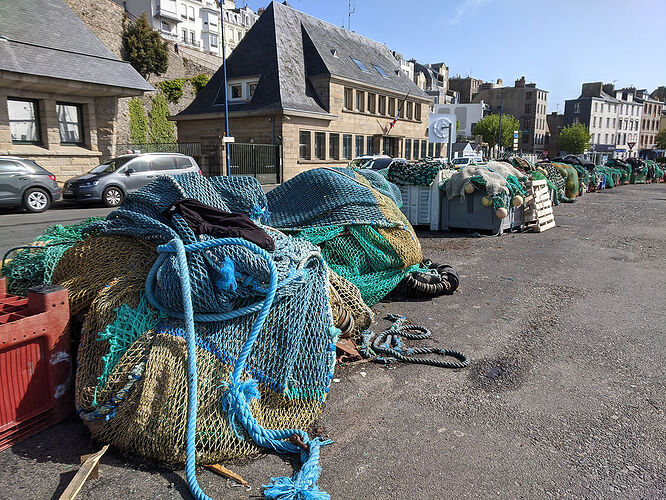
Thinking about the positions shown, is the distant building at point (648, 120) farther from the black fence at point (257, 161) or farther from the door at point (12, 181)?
the door at point (12, 181)

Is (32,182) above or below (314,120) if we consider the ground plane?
below

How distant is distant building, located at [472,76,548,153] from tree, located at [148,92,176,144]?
229 feet

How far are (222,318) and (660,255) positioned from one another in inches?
382

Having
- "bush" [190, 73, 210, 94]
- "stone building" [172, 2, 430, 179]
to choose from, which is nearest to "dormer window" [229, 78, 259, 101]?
"stone building" [172, 2, 430, 179]

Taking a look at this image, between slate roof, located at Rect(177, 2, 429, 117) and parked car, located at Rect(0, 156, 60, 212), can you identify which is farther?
slate roof, located at Rect(177, 2, 429, 117)

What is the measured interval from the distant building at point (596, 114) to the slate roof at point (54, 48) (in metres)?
89.6

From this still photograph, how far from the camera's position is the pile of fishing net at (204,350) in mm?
2963

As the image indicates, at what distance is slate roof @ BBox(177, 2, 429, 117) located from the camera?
101ft

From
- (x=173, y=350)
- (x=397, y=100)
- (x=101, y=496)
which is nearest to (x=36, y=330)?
(x=173, y=350)

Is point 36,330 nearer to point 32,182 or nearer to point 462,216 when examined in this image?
point 462,216

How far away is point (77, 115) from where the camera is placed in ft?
67.7

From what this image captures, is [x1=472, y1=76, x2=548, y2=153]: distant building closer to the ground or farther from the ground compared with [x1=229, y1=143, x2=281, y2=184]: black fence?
farther from the ground

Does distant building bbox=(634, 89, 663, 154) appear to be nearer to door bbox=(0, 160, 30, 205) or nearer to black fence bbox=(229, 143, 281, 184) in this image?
black fence bbox=(229, 143, 281, 184)

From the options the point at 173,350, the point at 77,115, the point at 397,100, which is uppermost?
the point at 397,100
